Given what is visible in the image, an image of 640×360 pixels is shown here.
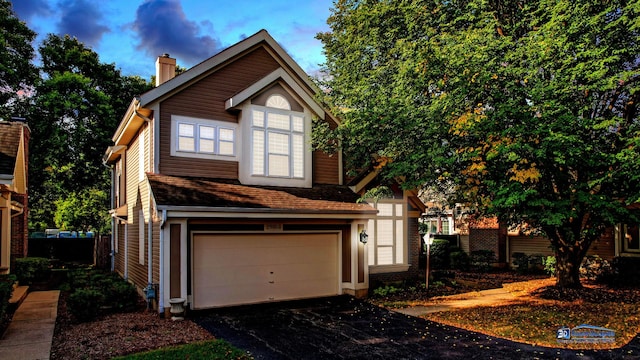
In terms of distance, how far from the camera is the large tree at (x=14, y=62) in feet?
82.4

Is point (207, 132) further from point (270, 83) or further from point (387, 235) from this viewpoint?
point (387, 235)

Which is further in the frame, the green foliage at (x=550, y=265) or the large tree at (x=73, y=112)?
the large tree at (x=73, y=112)

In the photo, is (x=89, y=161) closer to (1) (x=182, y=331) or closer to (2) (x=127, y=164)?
(2) (x=127, y=164)

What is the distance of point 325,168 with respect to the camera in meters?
15.5

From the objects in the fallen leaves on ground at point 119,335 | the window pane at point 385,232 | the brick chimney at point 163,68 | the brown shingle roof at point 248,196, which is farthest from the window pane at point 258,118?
the fallen leaves on ground at point 119,335

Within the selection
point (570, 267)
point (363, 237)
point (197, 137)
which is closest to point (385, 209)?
point (363, 237)

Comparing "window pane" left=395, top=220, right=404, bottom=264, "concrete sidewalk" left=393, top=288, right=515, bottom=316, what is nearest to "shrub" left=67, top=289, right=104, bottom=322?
"concrete sidewalk" left=393, top=288, right=515, bottom=316

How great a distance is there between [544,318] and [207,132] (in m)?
10.7

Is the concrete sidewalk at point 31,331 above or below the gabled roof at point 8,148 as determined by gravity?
below

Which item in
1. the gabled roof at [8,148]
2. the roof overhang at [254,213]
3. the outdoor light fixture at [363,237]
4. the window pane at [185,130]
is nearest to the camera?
the gabled roof at [8,148]

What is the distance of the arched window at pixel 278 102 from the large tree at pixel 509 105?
1359 mm

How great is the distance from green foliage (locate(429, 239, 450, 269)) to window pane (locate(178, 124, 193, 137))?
16.0 metres

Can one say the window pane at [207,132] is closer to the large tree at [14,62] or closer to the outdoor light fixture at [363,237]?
the outdoor light fixture at [363,237]

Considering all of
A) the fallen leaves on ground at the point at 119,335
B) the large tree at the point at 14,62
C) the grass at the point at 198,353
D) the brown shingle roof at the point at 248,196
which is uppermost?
the large tree at the point at 14,62
